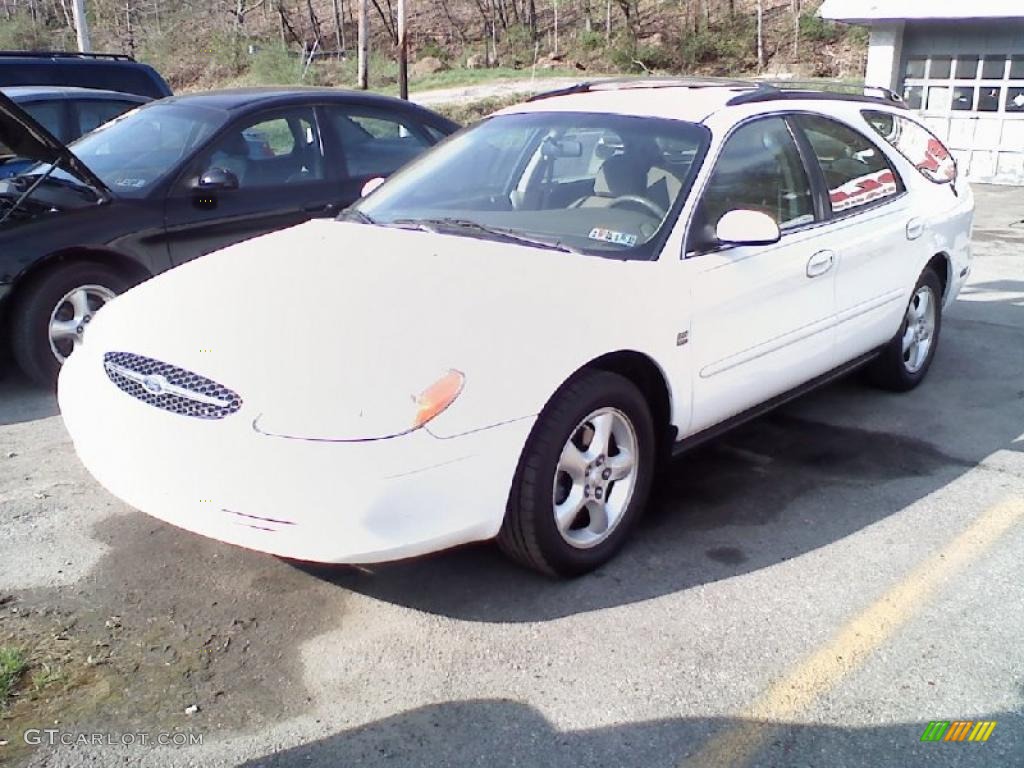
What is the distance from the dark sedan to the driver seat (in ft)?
9.28

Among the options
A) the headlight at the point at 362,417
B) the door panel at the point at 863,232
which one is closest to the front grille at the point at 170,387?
the headlight at the point at 362,417

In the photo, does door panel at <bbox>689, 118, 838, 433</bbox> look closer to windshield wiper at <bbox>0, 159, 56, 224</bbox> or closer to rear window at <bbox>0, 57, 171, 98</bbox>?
windshield wiper at <bbox>0, 159, 56, 224</bbox>

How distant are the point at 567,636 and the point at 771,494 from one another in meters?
1.53

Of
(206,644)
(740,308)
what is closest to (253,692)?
(206,644)

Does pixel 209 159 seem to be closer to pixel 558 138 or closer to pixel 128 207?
pixel 128 207

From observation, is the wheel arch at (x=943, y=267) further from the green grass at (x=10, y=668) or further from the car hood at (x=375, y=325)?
Result: the green grass at (x=10, y=668)

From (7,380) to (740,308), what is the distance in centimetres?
438

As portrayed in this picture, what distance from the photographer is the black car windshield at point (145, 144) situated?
20.2 ft

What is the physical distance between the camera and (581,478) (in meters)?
3.50

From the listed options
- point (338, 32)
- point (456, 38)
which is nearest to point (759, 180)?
point (456, 38)

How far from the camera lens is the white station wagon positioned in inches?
116

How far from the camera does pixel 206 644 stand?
316cm

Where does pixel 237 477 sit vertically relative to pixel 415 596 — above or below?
above

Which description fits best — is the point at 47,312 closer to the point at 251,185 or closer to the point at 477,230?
the point at 251,185
